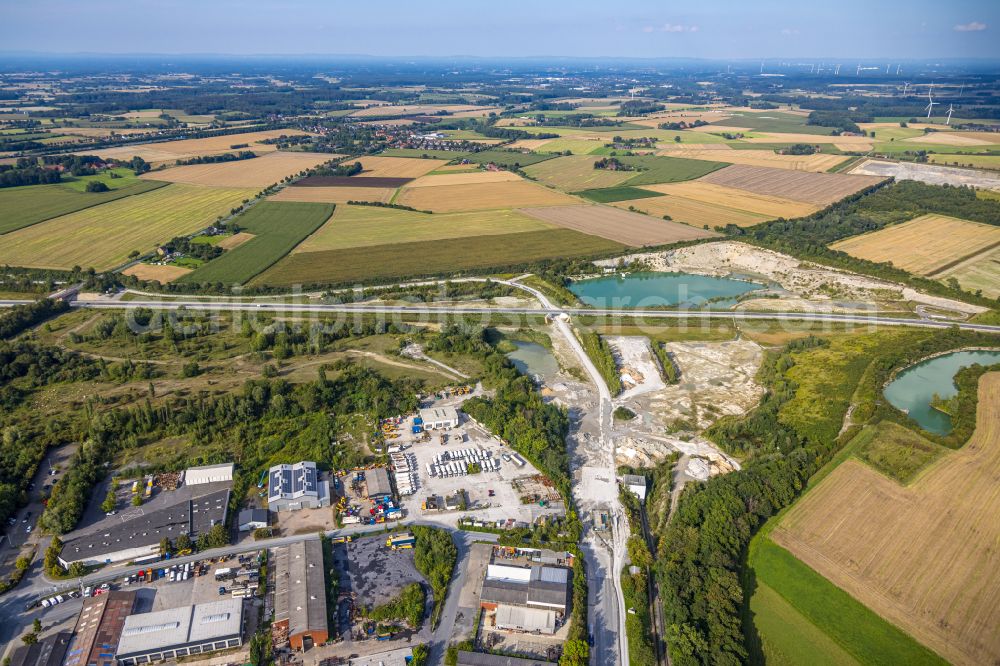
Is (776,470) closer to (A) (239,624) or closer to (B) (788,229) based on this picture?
(A) (239,624)

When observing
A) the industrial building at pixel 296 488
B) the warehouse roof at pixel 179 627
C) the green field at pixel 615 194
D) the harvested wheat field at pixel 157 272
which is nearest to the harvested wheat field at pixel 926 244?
the green field at pixel 615 194

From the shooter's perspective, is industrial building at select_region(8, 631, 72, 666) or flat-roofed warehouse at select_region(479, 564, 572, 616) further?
flat-roofed warehouse at select_region(479, 564, 572, 616)

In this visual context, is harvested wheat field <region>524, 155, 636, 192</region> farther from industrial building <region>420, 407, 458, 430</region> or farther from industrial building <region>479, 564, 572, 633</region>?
industrial building <region>479, 564, 572, 633</region>

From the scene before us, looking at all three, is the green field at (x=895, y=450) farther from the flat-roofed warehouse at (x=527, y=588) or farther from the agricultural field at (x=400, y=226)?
the agricultural field at (x=400, y=226)

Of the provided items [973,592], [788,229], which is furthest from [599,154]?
[973,592]

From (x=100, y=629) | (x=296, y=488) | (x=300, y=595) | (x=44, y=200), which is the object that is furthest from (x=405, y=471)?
(x=44, y=200)

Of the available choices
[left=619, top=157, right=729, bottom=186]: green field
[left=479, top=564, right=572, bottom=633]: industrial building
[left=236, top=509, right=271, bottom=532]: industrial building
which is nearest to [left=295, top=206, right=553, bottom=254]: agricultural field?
[left=619, top=157, right=729, bottom=186]: green field

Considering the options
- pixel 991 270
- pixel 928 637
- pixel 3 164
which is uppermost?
pixel 3 164
